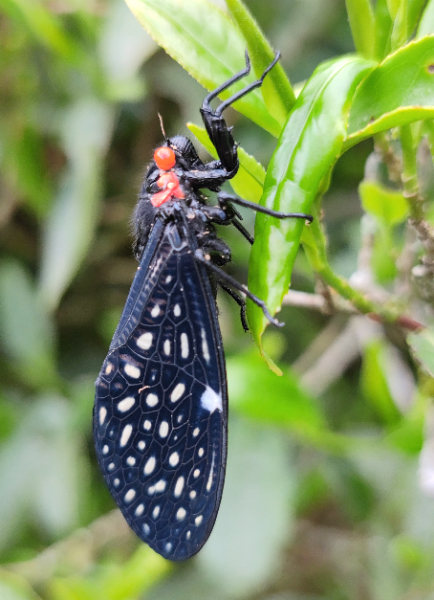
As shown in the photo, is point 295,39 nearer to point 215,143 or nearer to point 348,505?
point 215,143

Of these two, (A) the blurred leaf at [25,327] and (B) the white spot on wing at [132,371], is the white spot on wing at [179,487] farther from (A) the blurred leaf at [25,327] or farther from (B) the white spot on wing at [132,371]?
(A) the blurred leaf at [25,327]

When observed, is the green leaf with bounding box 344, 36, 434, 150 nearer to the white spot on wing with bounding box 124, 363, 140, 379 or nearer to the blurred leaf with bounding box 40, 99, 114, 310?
the white spot on wing with bounding box 124, 363, 140, 379

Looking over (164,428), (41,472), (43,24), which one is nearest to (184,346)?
(164,428)

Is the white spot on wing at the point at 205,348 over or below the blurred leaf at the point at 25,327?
over

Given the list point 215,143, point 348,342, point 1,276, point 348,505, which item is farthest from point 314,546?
point 215,143

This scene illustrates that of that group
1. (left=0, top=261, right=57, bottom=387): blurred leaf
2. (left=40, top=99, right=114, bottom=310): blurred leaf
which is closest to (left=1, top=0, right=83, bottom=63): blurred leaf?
(left=40, top=99, right=114, bottom=310): blurred leaf

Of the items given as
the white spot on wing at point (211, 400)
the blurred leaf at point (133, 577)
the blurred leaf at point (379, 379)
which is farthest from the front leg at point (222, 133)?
the blurred leaf at point (133, 577)
